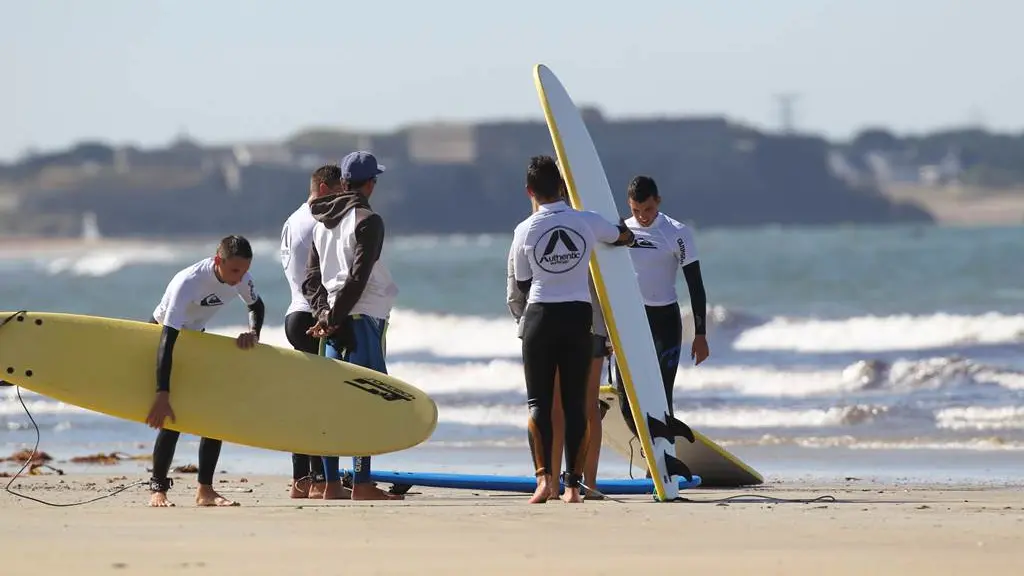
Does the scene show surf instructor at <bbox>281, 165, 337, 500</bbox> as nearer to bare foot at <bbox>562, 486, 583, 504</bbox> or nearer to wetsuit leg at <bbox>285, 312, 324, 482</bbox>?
wetsuit leg at <bbox>285, 312, 324, 482</bbox>

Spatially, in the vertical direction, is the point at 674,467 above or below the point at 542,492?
above

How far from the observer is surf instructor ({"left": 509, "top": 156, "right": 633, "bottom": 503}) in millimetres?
5594

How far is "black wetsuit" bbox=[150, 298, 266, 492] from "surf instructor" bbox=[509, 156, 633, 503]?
3.13ft

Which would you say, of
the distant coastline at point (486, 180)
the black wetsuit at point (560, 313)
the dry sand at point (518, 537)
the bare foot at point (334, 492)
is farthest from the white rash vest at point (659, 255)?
the distant coastline at point (486, 180)

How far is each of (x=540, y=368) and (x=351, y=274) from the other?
2.42ft

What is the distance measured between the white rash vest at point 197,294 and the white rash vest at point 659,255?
150 centimetres

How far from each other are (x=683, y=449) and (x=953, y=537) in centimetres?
212

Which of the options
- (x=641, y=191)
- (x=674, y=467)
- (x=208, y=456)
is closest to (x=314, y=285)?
(x=208, y=456)

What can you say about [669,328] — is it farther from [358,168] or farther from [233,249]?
[233,249]

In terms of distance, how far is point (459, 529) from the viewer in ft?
16.3

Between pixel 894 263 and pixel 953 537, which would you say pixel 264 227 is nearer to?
pixel 894 263

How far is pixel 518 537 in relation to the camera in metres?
4.77

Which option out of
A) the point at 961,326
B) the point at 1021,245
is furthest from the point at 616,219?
the point at 1021,245

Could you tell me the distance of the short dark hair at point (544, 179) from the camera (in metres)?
5.64
